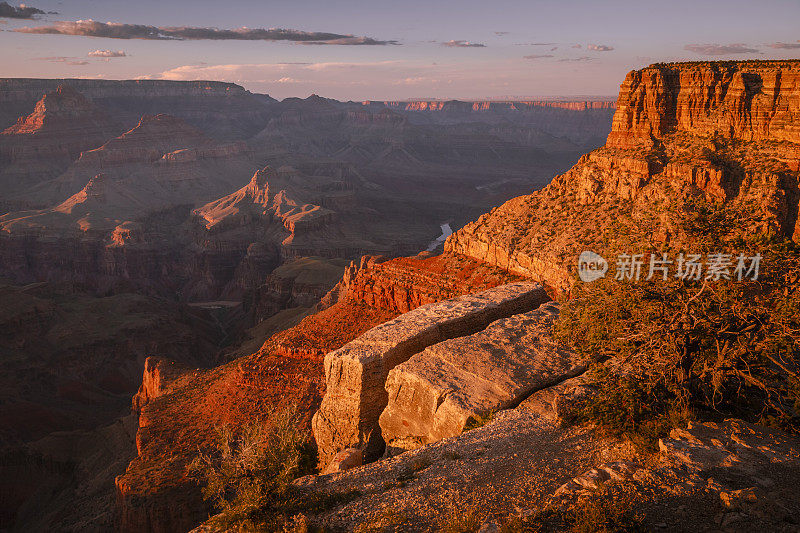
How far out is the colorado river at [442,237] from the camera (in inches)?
5938

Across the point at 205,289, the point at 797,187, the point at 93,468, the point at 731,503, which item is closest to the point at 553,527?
the point at 731,503

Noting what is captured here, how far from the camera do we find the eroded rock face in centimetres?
1587

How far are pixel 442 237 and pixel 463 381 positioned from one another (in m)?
153

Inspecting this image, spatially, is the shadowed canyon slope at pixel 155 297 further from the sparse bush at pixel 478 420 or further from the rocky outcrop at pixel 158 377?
the sparse bush at pixel 478 420

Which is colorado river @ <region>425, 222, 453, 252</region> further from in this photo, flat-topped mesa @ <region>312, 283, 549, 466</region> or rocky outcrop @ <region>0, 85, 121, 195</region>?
rocky outcrop @ <region>0, 85, 121, 195</region>

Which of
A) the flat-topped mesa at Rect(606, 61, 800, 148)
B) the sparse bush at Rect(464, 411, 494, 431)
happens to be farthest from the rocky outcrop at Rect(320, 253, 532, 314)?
the sparse bush at Rect(464, 411, 494, 431)

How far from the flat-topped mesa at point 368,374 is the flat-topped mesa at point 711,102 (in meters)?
30.8

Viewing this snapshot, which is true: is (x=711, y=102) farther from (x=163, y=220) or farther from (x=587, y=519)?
(x=163, y=220)

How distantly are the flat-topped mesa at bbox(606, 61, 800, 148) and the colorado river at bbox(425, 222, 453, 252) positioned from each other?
92298mm

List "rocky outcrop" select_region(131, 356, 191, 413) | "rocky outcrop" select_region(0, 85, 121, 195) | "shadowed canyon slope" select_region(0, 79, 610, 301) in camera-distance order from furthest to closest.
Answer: "rocky outcrop" select_region(0, 85, 121, 195) → "shadowed canyon slope" select_region(0, 79, 610, 301) → "rocky outcrop" select_region(131, 356, 191, 413)

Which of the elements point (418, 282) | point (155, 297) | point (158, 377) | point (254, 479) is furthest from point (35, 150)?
point (254, 479)

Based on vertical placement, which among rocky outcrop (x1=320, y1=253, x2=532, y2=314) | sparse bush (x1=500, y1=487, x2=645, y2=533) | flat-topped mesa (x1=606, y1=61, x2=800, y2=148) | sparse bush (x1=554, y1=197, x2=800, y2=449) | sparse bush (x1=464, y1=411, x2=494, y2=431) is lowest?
rocky outcrop (x1=320, y1=253, x2=532, y2=314)

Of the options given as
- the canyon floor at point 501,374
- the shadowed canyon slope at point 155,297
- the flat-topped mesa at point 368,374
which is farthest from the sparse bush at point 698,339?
the shadowed canyon slope at point 155,297

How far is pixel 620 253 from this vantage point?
1412 cm
